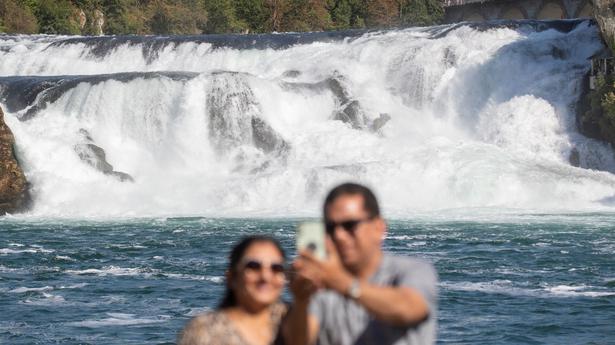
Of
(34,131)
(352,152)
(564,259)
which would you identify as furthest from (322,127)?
(564,259)

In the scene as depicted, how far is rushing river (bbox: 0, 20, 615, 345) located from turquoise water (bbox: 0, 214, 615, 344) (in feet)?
0.27

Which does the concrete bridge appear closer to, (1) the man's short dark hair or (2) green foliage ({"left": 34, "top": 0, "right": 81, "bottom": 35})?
(2) green foliage ({"left": 34, "top": 0, "right": 81, "bottom": 35})

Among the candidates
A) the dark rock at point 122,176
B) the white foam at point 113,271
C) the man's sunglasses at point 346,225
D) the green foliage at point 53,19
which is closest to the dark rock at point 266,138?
the dark rock at point 122,176

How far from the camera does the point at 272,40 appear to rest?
39.1 metres

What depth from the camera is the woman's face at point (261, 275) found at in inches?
170

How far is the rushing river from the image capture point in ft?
62.4

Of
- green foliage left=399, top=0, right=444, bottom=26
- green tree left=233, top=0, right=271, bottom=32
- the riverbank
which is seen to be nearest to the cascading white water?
the riverbank

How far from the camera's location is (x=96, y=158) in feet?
104

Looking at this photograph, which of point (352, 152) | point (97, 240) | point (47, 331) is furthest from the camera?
point (352, 152)

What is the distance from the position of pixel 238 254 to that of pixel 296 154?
27.6 meters

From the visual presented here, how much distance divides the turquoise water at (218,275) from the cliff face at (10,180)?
93.5 inches

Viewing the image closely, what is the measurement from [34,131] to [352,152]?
7.66 m

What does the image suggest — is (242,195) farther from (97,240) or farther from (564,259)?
(564,259)

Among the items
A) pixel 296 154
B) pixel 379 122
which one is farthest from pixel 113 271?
pixel 379 122
